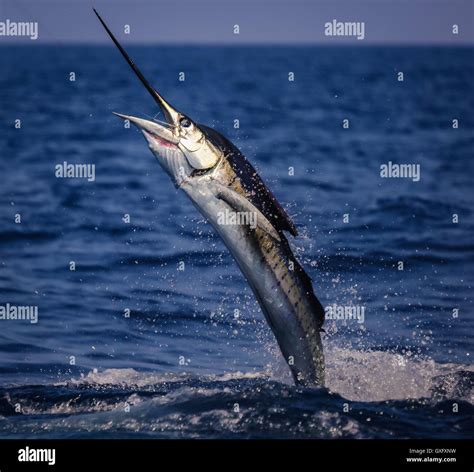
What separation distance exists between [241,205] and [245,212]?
8 cm

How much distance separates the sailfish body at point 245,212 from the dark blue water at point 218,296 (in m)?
0.89

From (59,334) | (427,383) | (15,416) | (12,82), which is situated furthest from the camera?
(12,82)

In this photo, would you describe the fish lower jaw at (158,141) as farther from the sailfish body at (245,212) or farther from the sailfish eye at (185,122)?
the sailfish eye at (185,122)

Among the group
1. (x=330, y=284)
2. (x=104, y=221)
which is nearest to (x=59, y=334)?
(x=330, y=284)

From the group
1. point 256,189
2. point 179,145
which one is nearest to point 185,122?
point 179,145

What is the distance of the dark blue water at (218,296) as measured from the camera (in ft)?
34.5

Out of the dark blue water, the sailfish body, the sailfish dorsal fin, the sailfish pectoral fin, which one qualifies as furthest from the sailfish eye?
the dark blue water

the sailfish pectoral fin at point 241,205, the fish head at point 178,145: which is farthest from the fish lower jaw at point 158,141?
the sailfish pectoral fin at point 241,205

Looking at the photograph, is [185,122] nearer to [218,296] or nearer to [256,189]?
[256,189]

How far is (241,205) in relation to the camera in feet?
31.6

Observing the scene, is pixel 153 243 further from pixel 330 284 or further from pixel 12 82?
pixel 12 82
